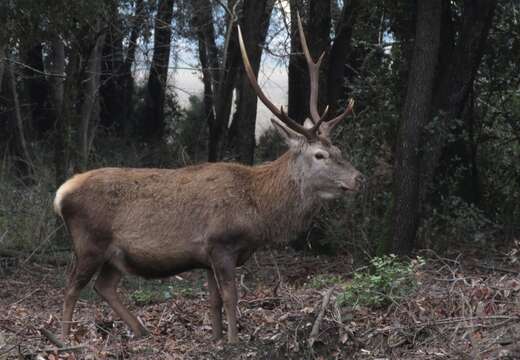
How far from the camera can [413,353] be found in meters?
6.97

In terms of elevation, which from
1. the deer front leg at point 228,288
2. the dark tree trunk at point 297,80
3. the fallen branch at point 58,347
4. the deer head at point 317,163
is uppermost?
the dark tree trunk at point 297,80

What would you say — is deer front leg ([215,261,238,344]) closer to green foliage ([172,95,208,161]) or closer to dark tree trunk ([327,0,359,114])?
dark tree trunk ([327,0,359,114])

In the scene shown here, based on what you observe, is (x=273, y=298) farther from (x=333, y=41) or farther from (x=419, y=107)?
(x=333, y=41)

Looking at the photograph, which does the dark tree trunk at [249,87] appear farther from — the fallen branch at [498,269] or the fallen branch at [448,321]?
the fallen branch at [448,321]

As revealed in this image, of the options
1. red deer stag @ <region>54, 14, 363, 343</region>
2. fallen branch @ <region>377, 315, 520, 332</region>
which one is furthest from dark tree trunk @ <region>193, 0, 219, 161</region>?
fallen branch @ <region>377, 315, 520, 332</region>

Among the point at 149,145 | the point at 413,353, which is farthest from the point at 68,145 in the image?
the point at 149,145

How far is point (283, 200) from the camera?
9.24 m

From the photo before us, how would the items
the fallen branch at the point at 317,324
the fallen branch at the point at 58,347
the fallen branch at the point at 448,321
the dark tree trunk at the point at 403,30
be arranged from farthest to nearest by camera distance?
the dark tree trunk at the point at 403,30 → the fallen branch at the point at 58,347 → the fallen branch at the point at 317,324 → the fallen branch at the point at 448,321

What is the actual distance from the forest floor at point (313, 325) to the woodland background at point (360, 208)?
18mm

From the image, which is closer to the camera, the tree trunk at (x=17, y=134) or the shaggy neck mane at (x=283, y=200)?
the shaggy neck mane at (x=283, y=200)

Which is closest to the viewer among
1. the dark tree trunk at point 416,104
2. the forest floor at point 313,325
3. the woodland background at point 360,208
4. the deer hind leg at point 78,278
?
the forest floor at point 313,325

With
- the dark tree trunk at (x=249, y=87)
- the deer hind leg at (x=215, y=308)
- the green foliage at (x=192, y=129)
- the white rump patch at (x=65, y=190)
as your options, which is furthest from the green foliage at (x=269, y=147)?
the deer hind leg at (x=215, y=308)

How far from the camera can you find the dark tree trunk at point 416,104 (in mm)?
11711

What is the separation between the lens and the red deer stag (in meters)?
8.98
